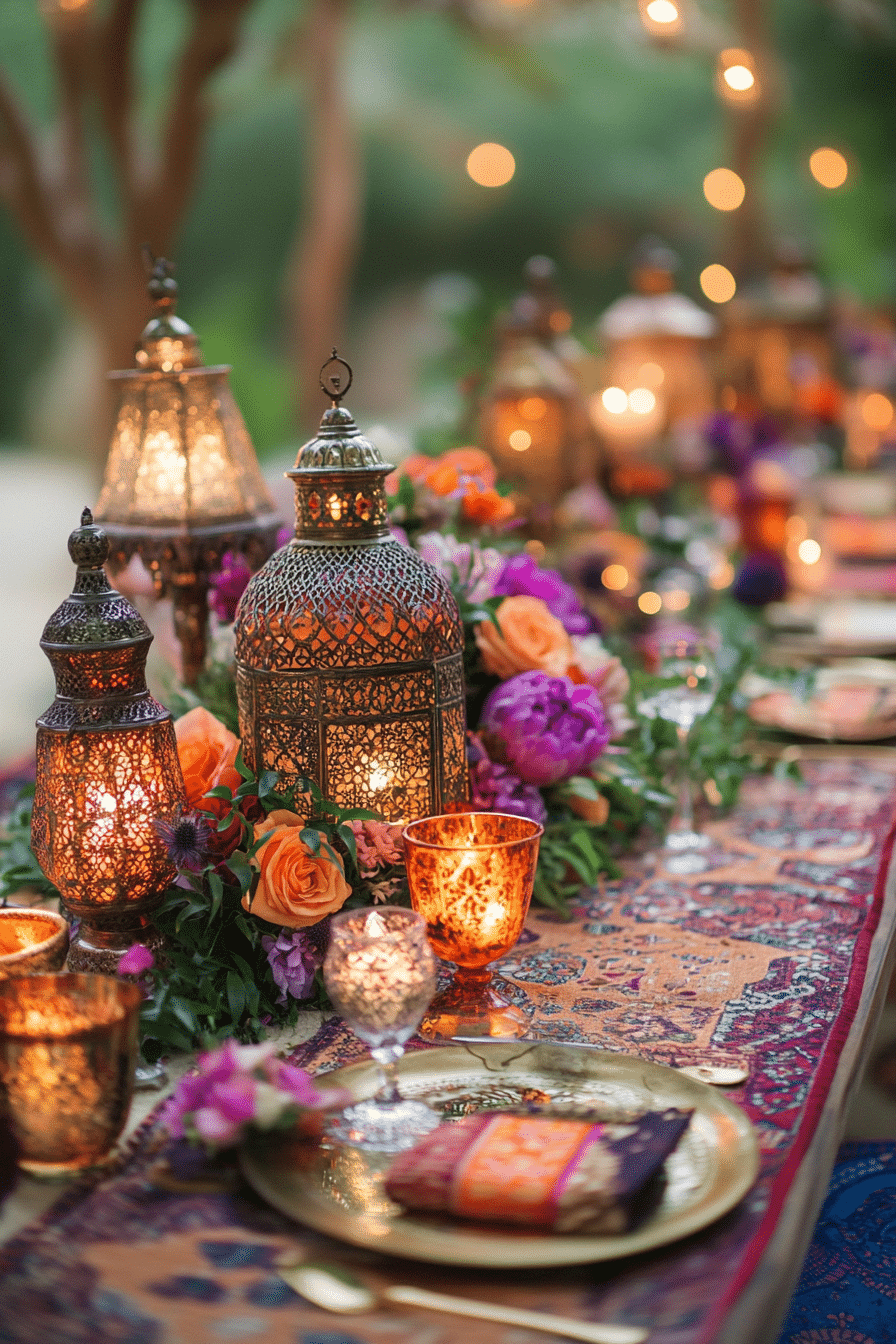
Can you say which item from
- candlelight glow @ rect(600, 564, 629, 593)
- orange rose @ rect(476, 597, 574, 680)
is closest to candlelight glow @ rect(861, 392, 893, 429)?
candlelight glow @ rect(600, 564, 629, 593)

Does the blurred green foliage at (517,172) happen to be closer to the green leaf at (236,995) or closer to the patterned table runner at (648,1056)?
the patterned table runner at (648,1056)

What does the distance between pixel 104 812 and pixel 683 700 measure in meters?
0.75

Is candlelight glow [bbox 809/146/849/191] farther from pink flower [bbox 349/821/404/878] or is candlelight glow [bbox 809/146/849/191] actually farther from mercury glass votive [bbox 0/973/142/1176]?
mercury glass votive [bbox 0/973/142/1176]

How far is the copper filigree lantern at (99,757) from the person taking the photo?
1.09m

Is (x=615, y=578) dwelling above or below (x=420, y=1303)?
above

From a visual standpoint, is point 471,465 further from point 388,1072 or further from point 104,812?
point 388,1072

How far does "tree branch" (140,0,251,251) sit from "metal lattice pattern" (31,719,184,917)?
3.17 m

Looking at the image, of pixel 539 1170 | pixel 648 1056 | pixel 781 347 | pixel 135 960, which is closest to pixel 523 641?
pixel 648 1056

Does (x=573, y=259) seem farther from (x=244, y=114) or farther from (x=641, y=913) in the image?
(x=641, y=913)

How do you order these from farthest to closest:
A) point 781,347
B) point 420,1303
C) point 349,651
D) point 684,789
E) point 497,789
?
point 781,347 → point 684,789 → point 497,789 → point 349,651 → point 420,1303

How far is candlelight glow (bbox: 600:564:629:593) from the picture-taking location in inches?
Answer: 95.3

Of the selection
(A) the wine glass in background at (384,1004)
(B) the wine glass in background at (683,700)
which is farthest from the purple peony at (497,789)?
(A) the wine glass in background at (384,1004)

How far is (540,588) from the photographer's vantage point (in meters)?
1.59

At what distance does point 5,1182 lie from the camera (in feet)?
2.82
